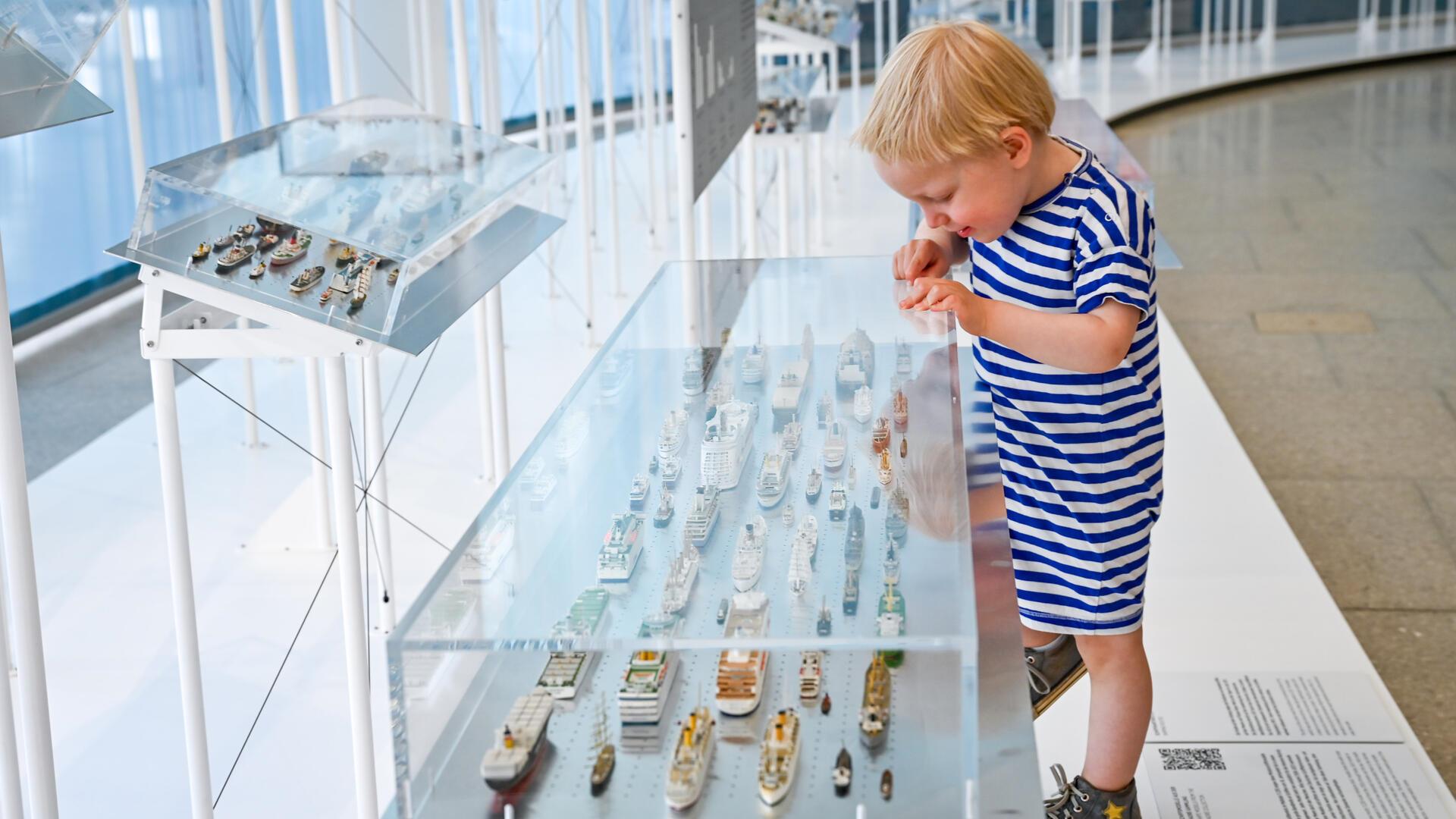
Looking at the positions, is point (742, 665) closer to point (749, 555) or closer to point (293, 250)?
point (749, 555)

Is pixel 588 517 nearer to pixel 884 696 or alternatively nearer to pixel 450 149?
pixel 884 696

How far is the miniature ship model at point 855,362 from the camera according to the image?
4.78ft

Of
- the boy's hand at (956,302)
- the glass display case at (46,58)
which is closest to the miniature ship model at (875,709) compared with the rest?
the boy's hand at (956,302)

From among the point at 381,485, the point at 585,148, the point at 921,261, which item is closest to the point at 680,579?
the point at 921,261

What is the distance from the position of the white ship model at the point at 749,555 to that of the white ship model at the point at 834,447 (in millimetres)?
126

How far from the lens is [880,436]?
131 centimetres

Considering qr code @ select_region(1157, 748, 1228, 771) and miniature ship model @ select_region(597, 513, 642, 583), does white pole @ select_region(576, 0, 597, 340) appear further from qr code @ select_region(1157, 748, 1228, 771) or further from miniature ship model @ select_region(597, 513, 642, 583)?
miniature ship model @ select_region(597, 513, 642, 583)

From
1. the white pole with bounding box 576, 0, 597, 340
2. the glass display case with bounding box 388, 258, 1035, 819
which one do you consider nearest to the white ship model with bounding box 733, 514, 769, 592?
the glass display case with bounding box 388, 258, 1035, 819

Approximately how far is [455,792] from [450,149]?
141 cm

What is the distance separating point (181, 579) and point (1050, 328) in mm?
1004

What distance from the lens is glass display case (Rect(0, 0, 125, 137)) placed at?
1.41 m

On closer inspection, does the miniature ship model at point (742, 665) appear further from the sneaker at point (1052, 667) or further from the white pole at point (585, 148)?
the white pole at point (585, 148)

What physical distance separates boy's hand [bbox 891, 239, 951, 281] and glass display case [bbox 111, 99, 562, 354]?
52 cm

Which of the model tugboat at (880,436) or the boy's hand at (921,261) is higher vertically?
the boy's hand at (921,261)
